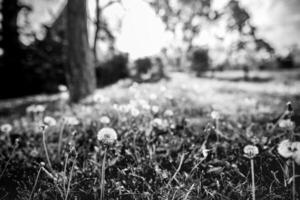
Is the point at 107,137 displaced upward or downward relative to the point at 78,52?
downward

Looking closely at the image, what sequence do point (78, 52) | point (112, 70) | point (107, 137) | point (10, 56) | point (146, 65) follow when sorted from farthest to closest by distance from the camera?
point (10, 56)
point (146, 65)
point (112, 70)
point (78, 52)
point (107, 137)

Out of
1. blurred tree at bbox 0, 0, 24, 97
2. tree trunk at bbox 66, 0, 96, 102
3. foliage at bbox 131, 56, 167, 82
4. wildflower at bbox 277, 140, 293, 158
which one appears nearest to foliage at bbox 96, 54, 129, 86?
foliage at bbox 131, 56, 167, 82

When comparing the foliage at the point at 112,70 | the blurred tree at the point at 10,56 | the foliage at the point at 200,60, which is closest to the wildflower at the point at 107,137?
the foliage at the point at 112,70

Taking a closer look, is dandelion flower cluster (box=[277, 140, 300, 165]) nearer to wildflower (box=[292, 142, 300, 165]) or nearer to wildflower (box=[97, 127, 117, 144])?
wildflower (box=[292, 142, 300, 165])

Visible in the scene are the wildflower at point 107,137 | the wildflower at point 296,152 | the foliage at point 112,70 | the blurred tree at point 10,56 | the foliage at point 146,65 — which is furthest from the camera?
the blurred tree at point 10,56

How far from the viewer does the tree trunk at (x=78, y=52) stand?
576 cm

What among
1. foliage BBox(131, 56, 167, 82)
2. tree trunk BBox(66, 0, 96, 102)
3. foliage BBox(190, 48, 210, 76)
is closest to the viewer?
tree trunk BBox(66, 0, 96, 102)

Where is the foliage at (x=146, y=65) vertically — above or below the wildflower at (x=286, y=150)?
above

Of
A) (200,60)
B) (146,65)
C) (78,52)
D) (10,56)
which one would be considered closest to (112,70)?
(146,65)

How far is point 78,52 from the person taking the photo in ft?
19.1

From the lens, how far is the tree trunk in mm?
5762

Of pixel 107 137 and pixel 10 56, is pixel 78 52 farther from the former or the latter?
pixel 10 56

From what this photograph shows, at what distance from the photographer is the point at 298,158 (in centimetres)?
142

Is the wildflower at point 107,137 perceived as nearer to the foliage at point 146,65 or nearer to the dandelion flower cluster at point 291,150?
the dandelion flower cluster at point 291,150
